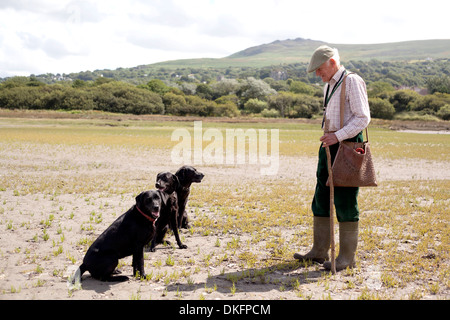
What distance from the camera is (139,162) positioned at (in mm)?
20734

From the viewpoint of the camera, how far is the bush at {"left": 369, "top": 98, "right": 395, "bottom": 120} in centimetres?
9556

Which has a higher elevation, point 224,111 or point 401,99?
point 401,99

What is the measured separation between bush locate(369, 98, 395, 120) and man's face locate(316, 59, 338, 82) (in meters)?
96.3

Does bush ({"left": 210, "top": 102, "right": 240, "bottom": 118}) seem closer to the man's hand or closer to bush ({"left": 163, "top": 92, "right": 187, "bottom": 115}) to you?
bush ({"left": 163, "top": 92, "right": 187, "bottom": 115})

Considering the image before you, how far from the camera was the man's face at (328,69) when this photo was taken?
18.5ft

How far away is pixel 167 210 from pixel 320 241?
108 inches

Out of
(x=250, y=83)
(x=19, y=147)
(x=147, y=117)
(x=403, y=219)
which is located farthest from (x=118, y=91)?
(x=403, y=219)

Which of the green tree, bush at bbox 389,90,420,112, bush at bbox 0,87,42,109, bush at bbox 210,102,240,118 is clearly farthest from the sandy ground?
the green tree

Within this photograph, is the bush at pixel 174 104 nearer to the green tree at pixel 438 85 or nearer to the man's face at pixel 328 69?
the man's face at pixel 328 69

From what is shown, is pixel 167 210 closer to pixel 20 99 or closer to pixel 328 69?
pixel 328 69

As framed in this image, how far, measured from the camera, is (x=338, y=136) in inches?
215

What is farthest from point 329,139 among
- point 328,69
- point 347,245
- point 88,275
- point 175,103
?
point 175,103

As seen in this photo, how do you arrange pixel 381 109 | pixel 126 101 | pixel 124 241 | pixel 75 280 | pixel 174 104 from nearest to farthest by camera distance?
pixel 75 280 → pixel 124 241 → pixel 126 101 → pixel 381 109 → pixel 174 104

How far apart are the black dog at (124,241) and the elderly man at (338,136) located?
2.55m
